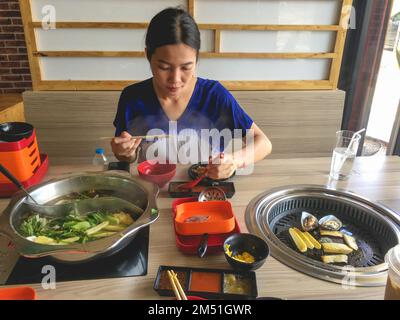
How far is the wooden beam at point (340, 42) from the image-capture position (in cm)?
287

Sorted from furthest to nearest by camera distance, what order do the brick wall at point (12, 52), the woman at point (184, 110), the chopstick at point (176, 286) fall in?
the brick wall at point (12, 52), the woman at point (184, 110), the chopstick at point (176, 286)

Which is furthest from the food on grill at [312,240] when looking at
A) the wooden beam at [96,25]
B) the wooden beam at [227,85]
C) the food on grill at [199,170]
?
the wooden beam at [96,25]

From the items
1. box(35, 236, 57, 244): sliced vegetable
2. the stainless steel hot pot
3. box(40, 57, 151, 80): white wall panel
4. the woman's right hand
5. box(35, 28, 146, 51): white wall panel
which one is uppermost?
box(35, 28, 146, 51): white wall panel

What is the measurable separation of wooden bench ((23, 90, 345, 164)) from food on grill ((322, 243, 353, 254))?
73.0 inches

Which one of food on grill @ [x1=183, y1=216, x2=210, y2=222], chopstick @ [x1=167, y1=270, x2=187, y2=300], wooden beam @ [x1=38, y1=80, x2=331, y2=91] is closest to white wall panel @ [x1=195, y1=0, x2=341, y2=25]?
wooden beam @ [x1=38, y1=80, x2=331, y2=91]

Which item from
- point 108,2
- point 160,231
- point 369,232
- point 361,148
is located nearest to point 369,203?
point 369,232

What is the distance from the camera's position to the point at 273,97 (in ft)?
9.43

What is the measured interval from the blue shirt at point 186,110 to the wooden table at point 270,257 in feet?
1.26

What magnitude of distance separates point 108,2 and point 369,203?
94.4 inches

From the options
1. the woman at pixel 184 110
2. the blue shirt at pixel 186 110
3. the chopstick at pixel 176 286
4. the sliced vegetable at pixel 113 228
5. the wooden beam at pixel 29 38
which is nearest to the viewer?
the chopstick at pixel 176 286

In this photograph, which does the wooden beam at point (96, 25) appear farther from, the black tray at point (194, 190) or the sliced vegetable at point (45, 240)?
the sliced vegetable at point (45, 240)

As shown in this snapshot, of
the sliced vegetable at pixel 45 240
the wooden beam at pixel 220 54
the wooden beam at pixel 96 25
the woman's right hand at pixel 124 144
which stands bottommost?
the sliced vegetable at pixel 45 240

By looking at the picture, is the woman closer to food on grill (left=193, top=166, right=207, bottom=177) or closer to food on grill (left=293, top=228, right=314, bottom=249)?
food on grill (left=193, top=166, right=207, bottom=177)

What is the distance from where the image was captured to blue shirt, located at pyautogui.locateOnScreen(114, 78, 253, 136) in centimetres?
188
